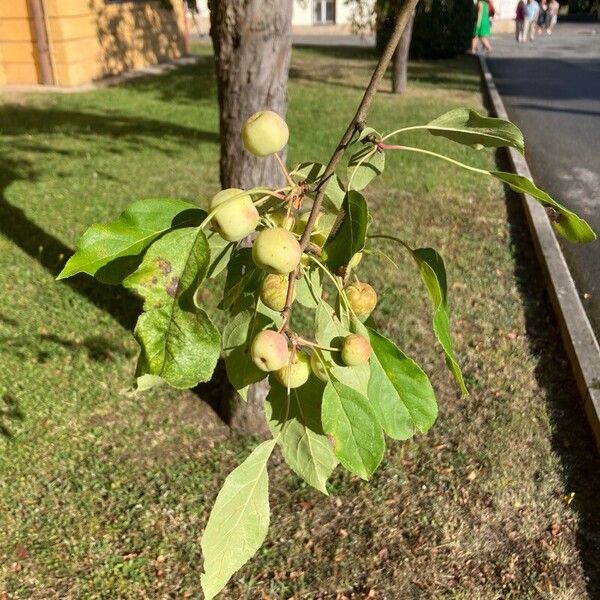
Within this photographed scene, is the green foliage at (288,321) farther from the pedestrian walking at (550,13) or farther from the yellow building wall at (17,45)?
the pedestrian walking at (550,13)

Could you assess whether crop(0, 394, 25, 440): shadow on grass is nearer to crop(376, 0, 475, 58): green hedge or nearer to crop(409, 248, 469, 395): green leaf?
crop(409, 248, 469, 395): green leaf

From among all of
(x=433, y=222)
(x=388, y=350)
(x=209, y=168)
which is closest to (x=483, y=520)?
(x=388, y=350)

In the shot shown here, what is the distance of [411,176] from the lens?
777 cm

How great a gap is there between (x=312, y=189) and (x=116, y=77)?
46.4ft

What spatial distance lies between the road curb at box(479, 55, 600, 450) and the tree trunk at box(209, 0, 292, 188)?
81.8 inches

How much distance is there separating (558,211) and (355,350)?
376 millimetres

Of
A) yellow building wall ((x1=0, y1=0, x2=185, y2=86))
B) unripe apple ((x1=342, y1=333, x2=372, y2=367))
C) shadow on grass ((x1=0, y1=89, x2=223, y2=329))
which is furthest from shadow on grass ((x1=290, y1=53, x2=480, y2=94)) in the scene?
unripe apple ((x1=342, y1=333, x2=372, y2=367))

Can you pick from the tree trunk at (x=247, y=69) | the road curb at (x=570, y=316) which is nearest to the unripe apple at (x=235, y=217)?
the tree trunk at (x=247, y=69)

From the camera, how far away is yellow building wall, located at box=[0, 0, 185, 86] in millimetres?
11695

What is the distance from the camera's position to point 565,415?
3.73 meters

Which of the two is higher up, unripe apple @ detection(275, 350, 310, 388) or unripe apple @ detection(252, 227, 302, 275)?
unripe apple @ detection(252, 227, 302, 275)

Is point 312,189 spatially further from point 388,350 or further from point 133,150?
point 133,150

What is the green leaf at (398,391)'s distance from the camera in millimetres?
1105

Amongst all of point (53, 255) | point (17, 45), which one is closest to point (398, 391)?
point (53, 255)
